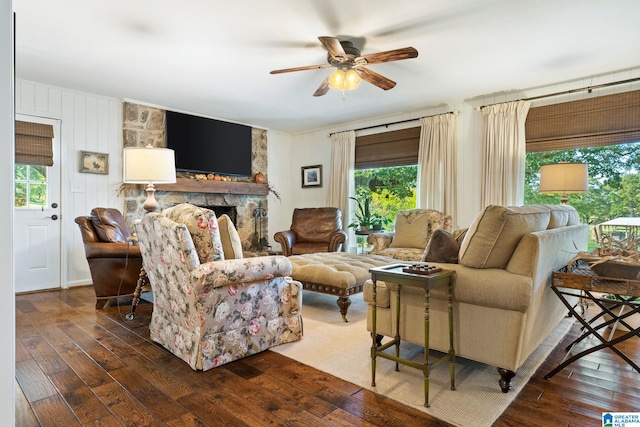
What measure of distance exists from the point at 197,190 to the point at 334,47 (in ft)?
11.2

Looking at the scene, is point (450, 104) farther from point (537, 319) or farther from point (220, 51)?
point (537, 319)

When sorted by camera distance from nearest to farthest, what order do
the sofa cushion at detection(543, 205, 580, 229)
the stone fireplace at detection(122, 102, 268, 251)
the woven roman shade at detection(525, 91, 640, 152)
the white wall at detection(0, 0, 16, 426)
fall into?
the white wall at detection(0, 0, 16, 426) < the sofa cushion at detection(543, 205, 580, 229) < the woven roman shade at detection(525, 91, 640, 152) < the stone fireplace at detection(122, 102, 268, 251)

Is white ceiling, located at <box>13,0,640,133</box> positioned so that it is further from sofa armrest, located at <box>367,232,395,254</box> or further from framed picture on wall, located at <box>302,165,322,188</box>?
framed picture on wall, located at <box>302,165,322,188</box>

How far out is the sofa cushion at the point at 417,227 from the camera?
4699mm

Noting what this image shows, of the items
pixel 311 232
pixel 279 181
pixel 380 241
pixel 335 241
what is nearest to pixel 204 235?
pixel 335 241

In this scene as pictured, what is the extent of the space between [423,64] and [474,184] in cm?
194

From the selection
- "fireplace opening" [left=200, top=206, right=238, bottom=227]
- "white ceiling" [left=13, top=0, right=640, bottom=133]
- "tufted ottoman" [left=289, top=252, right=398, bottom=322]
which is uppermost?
"white ceiling" [left=13, top=0, right=640, bottom=133]

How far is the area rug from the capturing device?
5.94ft

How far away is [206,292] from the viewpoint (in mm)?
2156

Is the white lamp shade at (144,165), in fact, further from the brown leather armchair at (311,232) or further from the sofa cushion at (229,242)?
the brown leather armchair at (311,232)

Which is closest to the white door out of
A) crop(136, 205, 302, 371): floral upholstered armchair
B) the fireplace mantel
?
the fireplace mantel

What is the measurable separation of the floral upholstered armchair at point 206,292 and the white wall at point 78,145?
2.67 m

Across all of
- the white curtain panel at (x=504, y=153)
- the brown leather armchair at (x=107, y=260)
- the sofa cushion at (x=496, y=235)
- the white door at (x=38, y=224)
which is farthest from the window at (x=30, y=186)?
the white curtain panel at (x=504, y=153)

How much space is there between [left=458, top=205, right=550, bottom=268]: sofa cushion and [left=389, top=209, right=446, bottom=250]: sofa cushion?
2.56 meters
